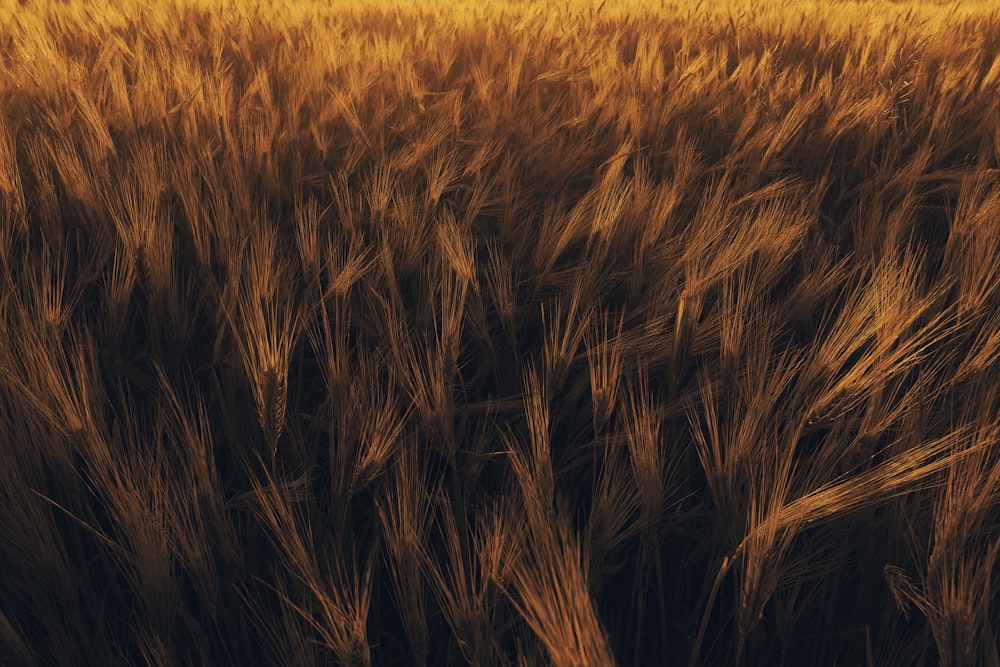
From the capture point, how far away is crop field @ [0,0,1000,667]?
47 centimetres

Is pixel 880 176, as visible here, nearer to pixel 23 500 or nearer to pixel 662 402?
pixel 662 402

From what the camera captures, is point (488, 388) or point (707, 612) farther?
point (488, 388)

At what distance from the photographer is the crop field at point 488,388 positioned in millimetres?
468

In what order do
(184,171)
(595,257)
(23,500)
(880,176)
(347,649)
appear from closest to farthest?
(347,649), (23,500), (595,257), (184,171), (880,176)

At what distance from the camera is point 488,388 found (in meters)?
0.79

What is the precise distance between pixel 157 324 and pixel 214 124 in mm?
732

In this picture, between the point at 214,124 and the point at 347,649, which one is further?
the point at 214,124

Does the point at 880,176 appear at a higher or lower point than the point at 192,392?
higher

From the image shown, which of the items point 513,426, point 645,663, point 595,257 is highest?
point 595,257

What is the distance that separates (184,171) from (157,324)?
349mm

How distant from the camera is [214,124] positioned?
1312 millimetres

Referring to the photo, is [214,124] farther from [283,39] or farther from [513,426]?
[283,39]

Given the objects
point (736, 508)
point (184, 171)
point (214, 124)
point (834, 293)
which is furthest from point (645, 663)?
point (214, 124)

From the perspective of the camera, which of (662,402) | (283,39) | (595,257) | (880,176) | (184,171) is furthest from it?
(283,39)
